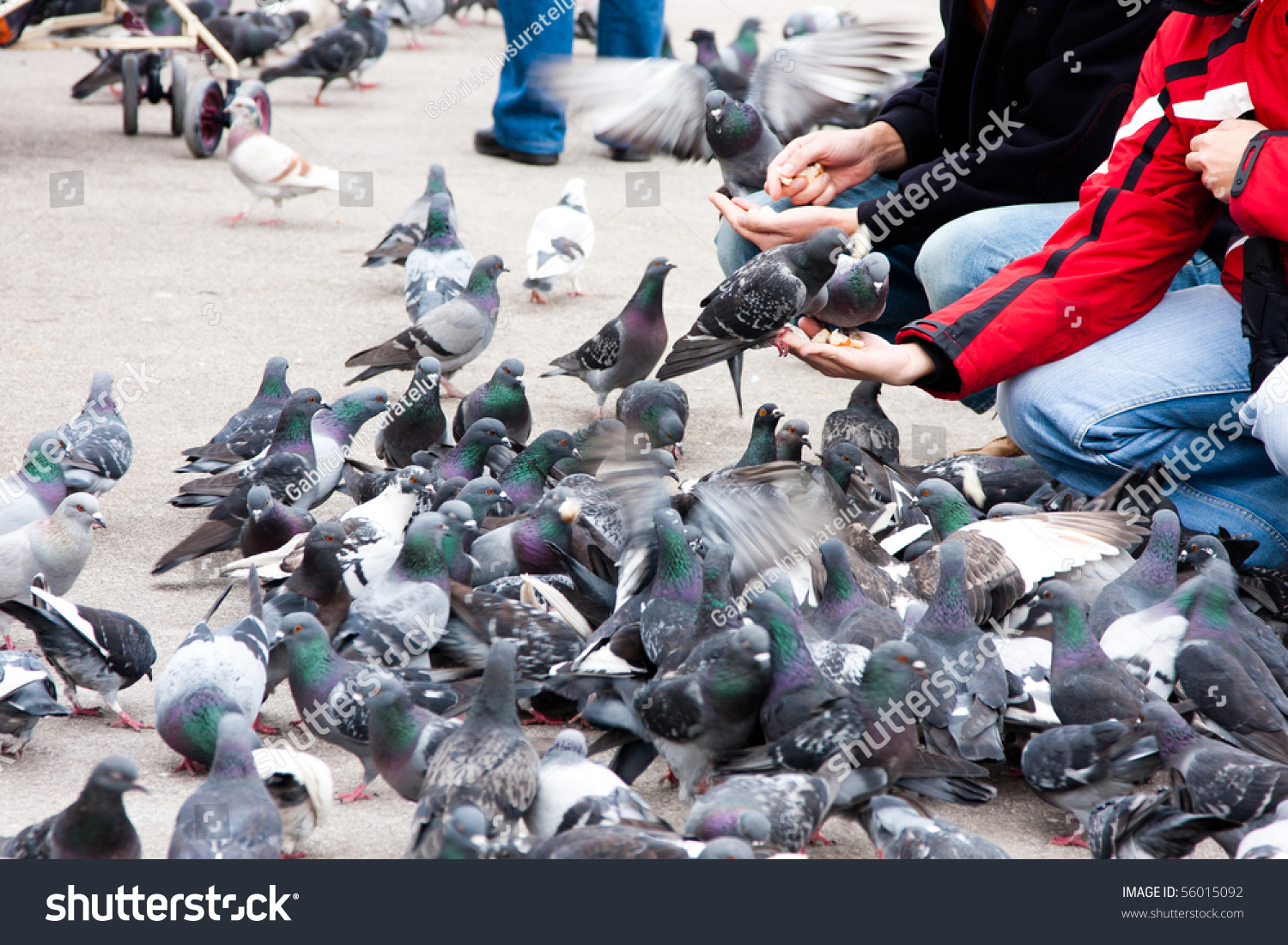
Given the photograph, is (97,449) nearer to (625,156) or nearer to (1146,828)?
(1146,828)

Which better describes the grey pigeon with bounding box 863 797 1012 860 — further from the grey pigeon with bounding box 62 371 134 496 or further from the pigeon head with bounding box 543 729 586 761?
the grey pigeon with bounding box 62 371 134 496

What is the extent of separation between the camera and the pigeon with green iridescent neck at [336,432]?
4137 millimetres

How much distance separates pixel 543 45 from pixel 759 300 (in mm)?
4676

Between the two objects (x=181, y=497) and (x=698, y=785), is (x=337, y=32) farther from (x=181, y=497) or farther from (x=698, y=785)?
(x=698, y=785)

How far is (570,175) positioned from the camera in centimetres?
905

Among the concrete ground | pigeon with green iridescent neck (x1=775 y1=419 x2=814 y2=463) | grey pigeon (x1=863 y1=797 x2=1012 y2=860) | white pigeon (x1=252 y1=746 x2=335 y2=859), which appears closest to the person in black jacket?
pigeon with green iridescent neck (x1=775 y1=419 x2=814 y2=463)

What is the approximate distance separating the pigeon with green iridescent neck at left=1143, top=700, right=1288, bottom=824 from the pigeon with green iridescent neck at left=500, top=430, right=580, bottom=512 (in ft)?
6.90

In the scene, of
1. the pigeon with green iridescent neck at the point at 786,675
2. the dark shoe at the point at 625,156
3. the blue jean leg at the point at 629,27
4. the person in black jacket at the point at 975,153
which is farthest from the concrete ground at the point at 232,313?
the person in black jacket at the point at 975,153

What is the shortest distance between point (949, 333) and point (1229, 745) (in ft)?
4.08

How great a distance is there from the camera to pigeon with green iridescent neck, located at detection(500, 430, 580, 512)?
410 centimetres

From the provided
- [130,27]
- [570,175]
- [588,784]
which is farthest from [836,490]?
[130,27]

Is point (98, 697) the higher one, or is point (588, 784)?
point (588, 784)
